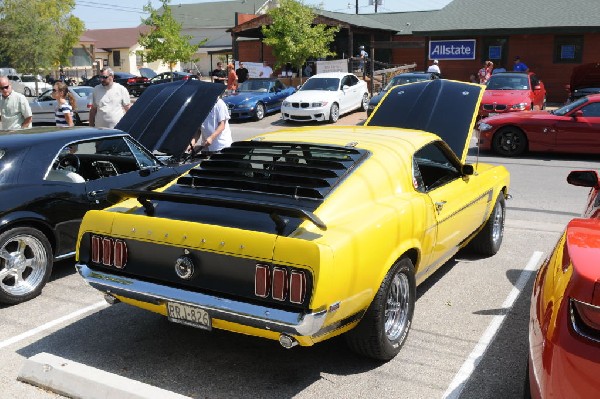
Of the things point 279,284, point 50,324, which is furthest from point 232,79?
point 279,284

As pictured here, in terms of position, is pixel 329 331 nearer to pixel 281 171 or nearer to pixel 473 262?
pixel 281 171

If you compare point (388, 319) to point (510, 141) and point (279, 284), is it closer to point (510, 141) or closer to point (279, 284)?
point (279, 284)

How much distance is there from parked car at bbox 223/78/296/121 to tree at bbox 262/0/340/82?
3.69 metres

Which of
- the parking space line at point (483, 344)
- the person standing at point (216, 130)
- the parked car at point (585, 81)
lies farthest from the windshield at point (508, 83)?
the parking space line at point (483, 344)

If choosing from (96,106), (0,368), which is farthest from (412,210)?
(96,106)

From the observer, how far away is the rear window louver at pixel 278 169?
4.11 metres

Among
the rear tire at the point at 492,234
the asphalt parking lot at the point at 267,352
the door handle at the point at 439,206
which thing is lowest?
the asphalt parking lot at the point at 267,352

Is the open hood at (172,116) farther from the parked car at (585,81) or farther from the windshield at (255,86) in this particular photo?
the windshield at (255,86)

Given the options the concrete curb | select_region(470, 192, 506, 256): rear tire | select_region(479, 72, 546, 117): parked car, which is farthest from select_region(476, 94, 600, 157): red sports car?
the concrete curb

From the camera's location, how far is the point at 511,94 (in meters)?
16.8

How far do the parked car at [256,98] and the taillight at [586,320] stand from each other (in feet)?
60.1

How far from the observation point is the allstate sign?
27.6 m

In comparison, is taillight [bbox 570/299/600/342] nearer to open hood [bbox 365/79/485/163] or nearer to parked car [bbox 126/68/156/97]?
open hood [bbox 365/79/485/163]

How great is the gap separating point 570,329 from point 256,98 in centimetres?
1878
